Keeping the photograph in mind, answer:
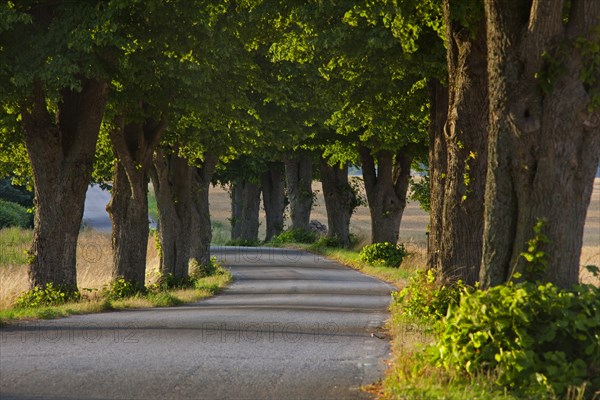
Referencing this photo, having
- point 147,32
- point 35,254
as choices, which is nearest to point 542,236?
point 147,32

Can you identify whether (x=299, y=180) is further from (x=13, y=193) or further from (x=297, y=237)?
(x=13, y=193)

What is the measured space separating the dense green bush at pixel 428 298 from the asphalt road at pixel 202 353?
69 centimetres

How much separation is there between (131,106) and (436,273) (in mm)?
8651

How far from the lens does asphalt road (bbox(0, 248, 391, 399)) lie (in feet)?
34.5

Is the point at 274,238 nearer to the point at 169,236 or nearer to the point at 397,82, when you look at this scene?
the point at 169,236

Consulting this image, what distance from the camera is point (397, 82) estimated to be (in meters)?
24.8

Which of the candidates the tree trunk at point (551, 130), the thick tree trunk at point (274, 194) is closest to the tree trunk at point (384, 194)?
the thick tree trunk at point (274, 194)

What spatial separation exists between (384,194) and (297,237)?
18.7 metres

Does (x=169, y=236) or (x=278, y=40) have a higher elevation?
(x=278, y=40)

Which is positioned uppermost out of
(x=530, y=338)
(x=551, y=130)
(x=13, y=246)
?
(x=551, y=130)

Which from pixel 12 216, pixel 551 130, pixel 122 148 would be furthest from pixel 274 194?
pixel 551 130

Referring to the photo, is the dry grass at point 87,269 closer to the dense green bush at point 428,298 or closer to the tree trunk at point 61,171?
the tree trunk at point 61,171

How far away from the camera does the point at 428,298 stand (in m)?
17.5

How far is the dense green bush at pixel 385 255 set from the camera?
131 ft
